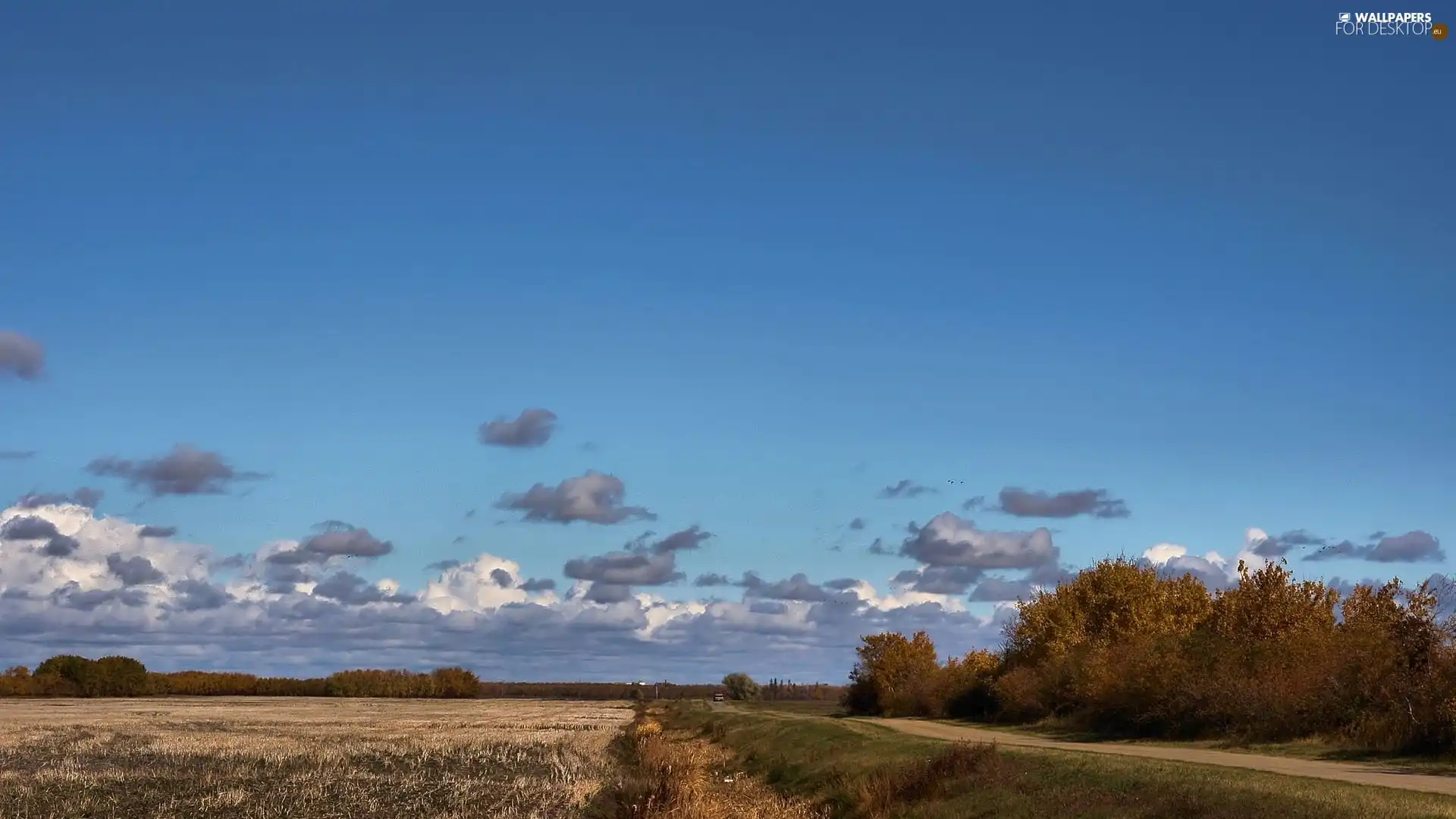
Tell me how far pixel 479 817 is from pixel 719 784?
12.9m

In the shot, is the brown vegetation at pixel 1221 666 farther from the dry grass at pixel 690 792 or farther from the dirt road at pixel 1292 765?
the dry grass at pixel 690 792

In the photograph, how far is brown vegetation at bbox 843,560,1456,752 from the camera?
36.8m

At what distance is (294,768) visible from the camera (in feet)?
154

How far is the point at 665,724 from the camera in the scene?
88500 mm

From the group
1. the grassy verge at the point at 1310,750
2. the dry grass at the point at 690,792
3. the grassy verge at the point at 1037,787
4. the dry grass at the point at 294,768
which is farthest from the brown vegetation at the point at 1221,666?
the dry grass at the point at 294,768

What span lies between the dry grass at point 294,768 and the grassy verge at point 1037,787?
24.8 ft

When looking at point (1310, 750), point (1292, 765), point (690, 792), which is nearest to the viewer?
point (1292, 765)

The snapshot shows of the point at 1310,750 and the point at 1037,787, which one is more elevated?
the point at 1310,750

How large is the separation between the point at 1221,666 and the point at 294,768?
115 ft

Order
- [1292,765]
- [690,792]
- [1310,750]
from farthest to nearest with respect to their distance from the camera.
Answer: [1310,750]
[690,792]
[1292,765]

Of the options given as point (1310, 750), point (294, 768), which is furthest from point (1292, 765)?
point (294, 768)

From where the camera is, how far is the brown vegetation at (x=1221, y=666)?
1451 inches

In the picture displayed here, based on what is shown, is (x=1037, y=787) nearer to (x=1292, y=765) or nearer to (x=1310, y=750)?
(x=1292, y=765)

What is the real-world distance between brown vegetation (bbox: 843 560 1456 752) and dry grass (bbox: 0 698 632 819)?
21.8 metres
